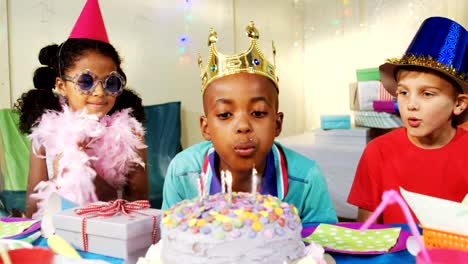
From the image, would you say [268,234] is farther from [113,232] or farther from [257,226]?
[113,232]

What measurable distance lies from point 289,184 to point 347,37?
2.41 m

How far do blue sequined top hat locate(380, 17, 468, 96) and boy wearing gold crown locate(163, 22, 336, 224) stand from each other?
42cm

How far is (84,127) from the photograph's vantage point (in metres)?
1.42

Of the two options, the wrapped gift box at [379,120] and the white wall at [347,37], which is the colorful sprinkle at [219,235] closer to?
the wrapped gift box at [379,120]

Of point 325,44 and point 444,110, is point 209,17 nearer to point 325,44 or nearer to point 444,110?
Answer: point 325,44

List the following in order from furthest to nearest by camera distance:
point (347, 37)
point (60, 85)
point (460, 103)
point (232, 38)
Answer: point (232, 38) → point (347, 37) → point (60, 85) → point (460, 103)

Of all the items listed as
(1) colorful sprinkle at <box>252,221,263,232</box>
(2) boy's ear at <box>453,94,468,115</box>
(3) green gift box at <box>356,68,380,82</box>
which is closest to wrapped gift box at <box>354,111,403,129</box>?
(3) green gift box at <box>356,68,380,82</box>

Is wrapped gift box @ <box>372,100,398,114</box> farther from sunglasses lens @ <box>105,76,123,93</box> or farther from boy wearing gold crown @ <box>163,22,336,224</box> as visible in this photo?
sunglasses lens @ <box>105,76,123,93</box>

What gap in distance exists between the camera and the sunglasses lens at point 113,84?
1.44 metres

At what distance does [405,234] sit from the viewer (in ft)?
3.37

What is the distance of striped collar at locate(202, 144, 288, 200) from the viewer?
128 cm

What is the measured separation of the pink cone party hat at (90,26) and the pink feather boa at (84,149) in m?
0.23

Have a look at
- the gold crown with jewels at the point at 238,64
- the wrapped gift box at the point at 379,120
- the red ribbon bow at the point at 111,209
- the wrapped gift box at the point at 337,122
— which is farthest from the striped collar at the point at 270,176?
the wrapped gift box at the point at 337,122

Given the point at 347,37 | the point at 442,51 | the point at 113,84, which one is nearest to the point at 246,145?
the point at 113,84
